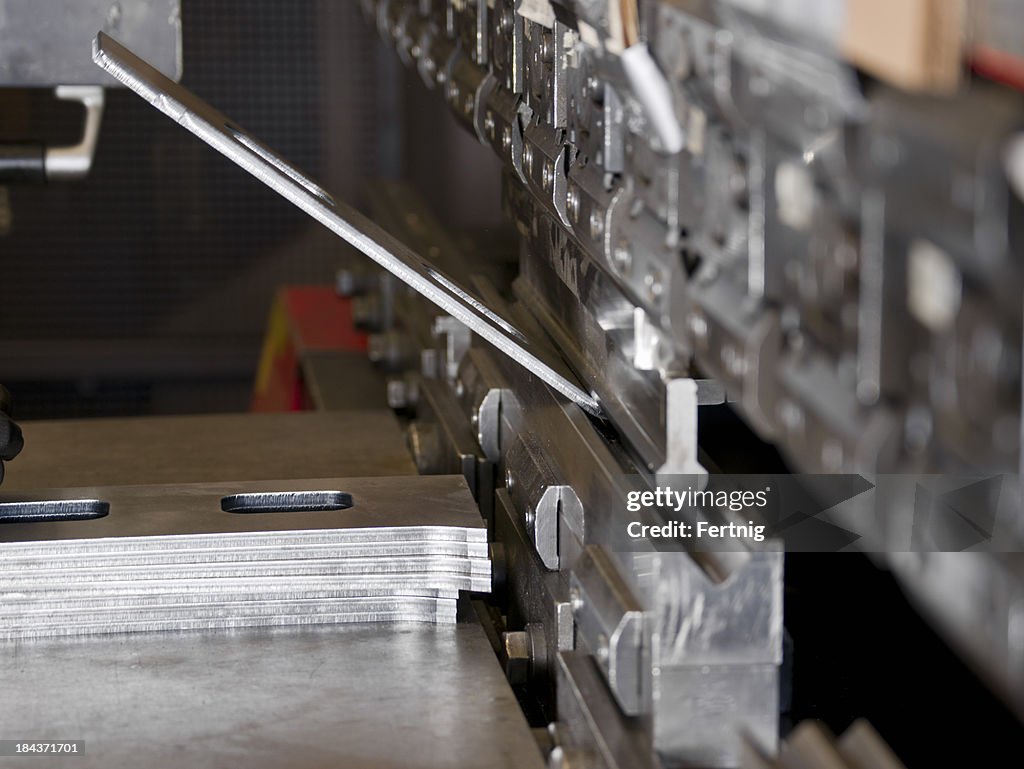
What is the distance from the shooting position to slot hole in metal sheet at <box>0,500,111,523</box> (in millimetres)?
1425

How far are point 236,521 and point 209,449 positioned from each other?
1.66 ft

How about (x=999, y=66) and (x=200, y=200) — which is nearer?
(x=999, y=66)

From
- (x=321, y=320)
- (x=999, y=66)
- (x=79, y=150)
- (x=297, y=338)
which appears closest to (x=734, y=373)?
(x=999, y=66)

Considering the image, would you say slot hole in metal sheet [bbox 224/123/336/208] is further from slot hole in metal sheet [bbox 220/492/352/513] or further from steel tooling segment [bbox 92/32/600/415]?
slot hole in metal sheet [bbox 220/492/352/513]

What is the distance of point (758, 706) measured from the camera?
100cm

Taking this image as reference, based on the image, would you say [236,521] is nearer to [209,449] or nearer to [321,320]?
[209,449]

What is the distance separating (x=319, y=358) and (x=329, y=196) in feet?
4.41

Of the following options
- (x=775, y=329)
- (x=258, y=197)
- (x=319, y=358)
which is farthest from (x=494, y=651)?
(x=258, y=197)

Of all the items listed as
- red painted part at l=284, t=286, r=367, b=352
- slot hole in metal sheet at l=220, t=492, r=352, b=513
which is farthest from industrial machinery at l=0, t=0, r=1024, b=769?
red painted part at l=284, t=286, r=367, b=352

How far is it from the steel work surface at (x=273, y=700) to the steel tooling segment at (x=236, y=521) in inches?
3.5

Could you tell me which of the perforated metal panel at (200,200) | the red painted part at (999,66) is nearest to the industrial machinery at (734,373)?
the red painted part at (999,66)
